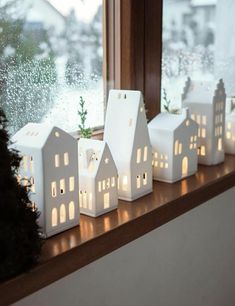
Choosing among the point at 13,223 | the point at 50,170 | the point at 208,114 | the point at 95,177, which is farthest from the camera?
the point at 208,114

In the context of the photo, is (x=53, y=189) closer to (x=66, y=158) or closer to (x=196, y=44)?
(x=66, y=158)

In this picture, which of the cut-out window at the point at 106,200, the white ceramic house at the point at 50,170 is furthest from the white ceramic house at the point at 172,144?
the white ceramic house at the point at 50,170

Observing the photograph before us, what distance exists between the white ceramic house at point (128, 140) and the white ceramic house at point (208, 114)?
0.30 m

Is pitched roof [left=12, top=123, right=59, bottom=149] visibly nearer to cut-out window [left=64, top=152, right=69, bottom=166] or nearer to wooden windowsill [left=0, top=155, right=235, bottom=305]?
cut-out window [left=64, top=152, right=69, bottom=166]

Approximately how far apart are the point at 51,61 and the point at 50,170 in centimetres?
37

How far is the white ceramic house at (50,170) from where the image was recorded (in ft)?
3.31

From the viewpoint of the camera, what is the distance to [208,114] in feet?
4.99

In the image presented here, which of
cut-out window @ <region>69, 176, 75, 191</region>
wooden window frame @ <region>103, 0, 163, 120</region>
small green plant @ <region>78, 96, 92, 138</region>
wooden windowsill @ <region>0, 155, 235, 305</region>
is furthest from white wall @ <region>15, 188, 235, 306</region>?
wooden window frame @ <region>103, 0, 163, 120</region>

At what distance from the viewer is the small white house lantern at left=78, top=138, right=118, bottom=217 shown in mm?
1149

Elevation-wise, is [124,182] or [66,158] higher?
[66,158]

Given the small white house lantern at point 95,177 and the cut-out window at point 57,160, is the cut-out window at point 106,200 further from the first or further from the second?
the cut-out window at point 57,160

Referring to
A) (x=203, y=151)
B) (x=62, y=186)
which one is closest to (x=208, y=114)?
(x=203, y=151)

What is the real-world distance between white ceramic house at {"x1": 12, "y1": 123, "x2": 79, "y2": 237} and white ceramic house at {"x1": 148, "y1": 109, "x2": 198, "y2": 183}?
36 cm

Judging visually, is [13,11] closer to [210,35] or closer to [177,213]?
[177,213]
